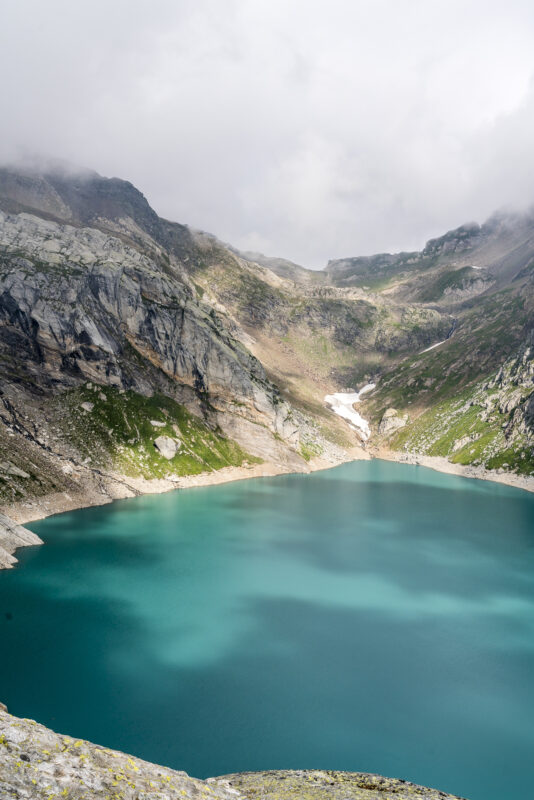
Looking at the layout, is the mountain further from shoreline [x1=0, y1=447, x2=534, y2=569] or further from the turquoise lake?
the turquoise lake

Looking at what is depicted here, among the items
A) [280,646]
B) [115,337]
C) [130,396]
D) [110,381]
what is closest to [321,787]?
[280,646]

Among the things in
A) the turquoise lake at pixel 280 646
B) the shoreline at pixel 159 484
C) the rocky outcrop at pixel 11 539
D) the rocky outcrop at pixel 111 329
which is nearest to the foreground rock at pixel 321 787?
the turquoise lake at pixel 280 646

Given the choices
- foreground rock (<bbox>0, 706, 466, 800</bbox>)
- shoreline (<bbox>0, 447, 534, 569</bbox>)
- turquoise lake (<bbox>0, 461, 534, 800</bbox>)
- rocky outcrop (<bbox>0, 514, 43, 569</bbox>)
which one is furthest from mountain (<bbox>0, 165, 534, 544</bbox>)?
foreground rock (<bbox>0, 706, 466, 800</bbox>)

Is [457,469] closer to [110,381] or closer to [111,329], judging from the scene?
[110,381]

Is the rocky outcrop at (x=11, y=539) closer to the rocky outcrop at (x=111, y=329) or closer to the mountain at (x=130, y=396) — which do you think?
the mountain at (x=130, y=396)

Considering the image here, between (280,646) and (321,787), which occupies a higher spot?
(321,787)

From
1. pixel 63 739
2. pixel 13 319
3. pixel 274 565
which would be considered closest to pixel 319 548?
pixel 274 565
